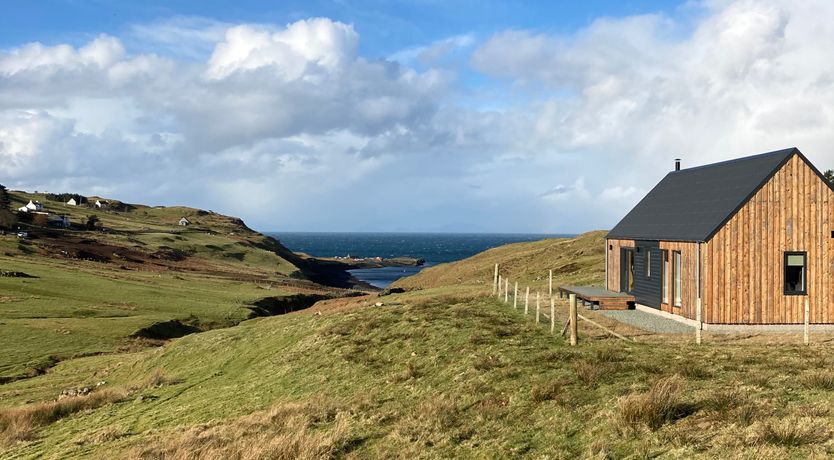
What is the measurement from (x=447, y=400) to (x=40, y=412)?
15.8m

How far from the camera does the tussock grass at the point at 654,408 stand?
12.0 meters

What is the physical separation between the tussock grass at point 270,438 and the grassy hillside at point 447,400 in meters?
0.06

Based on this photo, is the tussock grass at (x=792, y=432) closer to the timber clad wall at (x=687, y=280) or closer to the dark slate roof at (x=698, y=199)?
the timber clad wall at (x=687, y=280)

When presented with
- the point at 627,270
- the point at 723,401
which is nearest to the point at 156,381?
the point at 723,401

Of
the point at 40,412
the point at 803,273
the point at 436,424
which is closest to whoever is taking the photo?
the point at 436,424

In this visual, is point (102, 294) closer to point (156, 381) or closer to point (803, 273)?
point (156, 381)

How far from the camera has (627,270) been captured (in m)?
36.8

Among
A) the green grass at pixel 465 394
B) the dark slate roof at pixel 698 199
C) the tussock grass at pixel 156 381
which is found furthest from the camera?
the dark slate roof at pixel 698 199

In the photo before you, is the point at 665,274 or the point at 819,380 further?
the point at 665,274

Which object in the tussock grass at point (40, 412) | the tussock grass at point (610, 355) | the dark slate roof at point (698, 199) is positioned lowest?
the tussock grass at point (40, 412)

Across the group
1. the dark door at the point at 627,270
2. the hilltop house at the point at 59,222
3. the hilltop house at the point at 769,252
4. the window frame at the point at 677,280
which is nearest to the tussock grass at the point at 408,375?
the hilltop house at the point at 769,252

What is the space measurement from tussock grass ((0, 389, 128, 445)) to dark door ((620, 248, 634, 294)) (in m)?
28.6

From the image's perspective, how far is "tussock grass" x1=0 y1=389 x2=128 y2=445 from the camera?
18.9 metres

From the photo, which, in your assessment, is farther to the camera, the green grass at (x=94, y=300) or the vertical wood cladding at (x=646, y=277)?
the green grass at (x=94, y=300)
